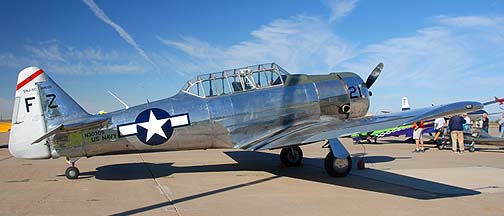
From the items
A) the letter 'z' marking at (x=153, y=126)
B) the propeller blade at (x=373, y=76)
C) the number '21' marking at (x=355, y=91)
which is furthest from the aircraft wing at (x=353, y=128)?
the propeller blade at (x=373, y=76)

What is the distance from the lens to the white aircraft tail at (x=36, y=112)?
832cm

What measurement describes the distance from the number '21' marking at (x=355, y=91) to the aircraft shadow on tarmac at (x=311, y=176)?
2.04m

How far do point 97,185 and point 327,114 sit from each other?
5749 mm

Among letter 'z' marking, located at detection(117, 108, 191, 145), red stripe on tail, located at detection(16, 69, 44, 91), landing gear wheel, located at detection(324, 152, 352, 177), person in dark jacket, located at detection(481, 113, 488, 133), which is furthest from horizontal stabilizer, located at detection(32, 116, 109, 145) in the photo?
person in dark jacket, located at detection(481, 113, 488, 133)

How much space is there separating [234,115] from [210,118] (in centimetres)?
59

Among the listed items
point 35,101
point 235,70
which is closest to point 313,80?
point 235,70

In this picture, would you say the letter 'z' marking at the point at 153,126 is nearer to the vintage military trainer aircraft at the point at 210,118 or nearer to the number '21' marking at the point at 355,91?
the vintage military trainer aircraft at the point at 210,118

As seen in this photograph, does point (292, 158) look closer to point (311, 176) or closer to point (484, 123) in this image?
point (311, 176)

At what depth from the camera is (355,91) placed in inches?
413

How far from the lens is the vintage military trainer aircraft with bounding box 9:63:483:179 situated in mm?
8312

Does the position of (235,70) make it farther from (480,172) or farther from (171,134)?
(480,172)

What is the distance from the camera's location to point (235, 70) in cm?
994

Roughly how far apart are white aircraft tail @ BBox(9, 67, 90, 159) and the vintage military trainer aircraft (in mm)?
19

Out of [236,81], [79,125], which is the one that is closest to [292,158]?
[236,81]
